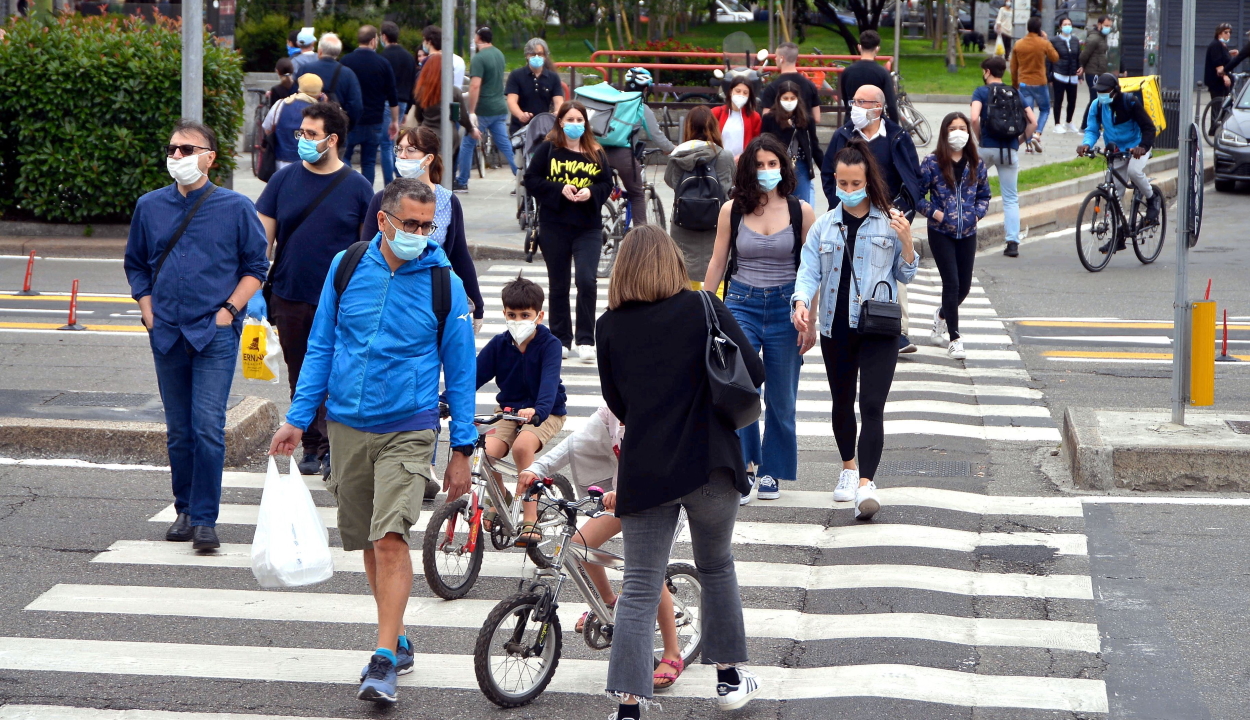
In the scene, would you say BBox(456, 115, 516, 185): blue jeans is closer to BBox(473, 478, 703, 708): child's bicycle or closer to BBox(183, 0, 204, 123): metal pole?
BBox(183, 0, 204, 123): metal pole

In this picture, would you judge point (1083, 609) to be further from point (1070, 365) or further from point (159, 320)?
point (1070, 365)

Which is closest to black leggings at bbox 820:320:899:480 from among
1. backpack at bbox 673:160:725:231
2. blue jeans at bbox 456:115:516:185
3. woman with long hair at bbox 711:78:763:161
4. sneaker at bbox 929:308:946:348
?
backpack at bbox 673:160:725:231

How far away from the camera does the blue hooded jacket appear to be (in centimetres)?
507

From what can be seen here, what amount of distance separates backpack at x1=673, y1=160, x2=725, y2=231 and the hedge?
8022 mm

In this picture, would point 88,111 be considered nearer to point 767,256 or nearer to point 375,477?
point 767,256

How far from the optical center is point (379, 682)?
4.92 metres

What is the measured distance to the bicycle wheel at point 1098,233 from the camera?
14703 mm

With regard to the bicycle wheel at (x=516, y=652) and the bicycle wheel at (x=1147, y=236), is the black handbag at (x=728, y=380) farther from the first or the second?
the bicycle wheel at (x=1147, y=236)

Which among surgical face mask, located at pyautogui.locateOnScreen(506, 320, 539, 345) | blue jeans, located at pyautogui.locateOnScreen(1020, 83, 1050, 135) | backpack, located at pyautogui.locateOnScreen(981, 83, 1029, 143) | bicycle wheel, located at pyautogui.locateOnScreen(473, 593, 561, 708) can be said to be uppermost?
blue jeans, located at pyautogui.locateOnScreen(1020, 83, 1050, 135)

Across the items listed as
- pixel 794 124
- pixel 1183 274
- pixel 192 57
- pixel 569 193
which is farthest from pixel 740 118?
pixel 1183 274

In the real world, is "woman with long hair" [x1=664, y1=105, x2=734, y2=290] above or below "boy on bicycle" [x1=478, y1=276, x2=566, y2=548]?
above

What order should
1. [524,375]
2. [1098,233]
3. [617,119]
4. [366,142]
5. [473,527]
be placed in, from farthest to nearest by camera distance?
[366,142] → [1098,233] → [617,119] → [524,375] → [473,527]

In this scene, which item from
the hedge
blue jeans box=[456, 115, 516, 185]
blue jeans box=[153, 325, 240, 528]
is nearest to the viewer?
blue jeans box=[153, 325, 240, 528]

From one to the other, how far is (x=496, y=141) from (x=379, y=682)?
15.6 m
